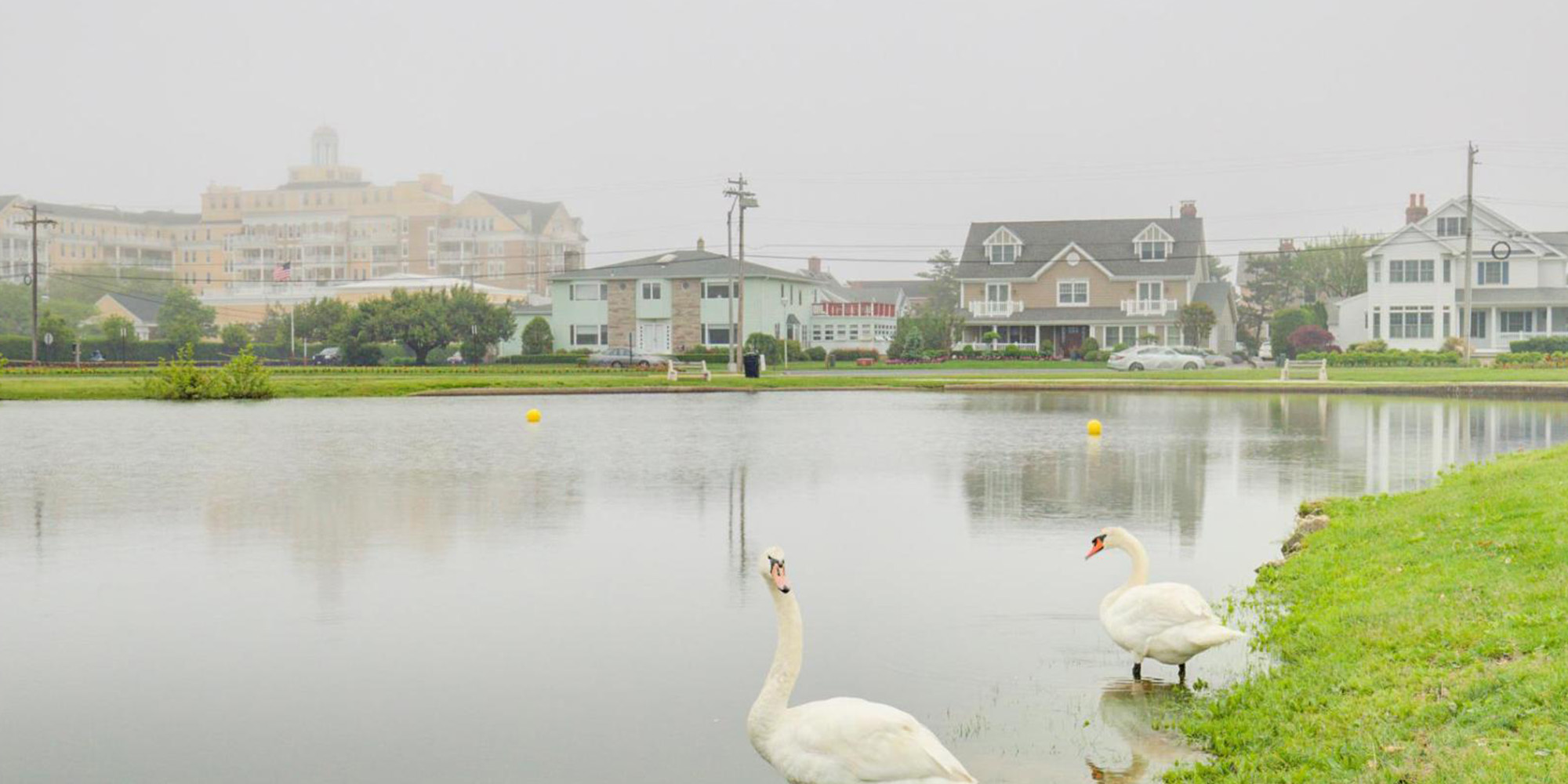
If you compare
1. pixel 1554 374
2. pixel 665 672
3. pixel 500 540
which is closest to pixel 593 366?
pixel 1554 374

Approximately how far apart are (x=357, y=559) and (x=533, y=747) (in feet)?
20.3

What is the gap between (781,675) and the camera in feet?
20.6

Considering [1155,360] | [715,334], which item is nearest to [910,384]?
[1155,360]

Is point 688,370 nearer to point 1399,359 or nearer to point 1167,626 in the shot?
point 1399,359

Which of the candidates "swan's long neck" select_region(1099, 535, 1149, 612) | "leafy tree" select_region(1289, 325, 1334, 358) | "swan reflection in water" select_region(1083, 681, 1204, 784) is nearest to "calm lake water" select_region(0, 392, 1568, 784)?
"swan reflection in water" select_region(1083, 681, 1204, 784)

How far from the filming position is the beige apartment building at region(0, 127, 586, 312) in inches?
6624

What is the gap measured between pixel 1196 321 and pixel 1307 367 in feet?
49.2

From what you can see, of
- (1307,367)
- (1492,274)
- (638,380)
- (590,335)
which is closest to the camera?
(638,380)

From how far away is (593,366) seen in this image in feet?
229

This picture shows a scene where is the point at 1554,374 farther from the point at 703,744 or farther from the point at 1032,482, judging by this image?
the point at 703,744

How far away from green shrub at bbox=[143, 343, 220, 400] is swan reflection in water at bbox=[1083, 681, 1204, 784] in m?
38.7

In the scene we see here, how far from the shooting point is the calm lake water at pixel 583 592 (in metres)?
7.52

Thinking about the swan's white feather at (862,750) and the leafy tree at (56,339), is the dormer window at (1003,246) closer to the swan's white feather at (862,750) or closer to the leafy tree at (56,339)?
the leafy tree at (56,339)

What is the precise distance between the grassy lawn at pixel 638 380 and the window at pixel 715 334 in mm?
20890
